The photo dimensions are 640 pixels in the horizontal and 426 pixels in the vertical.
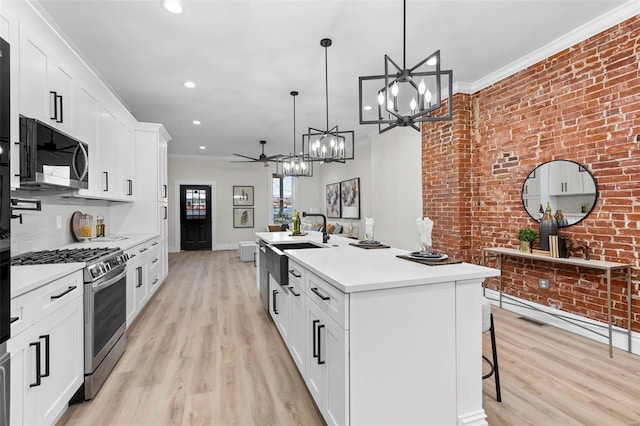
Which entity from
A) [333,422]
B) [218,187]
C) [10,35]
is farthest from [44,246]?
[218,187]

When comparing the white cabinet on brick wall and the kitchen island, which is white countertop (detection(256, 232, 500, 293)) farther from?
the white cabinet on brick wall

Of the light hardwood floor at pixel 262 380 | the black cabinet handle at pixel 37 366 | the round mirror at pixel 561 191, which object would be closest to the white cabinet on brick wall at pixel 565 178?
the round mirror at pixel 561 191

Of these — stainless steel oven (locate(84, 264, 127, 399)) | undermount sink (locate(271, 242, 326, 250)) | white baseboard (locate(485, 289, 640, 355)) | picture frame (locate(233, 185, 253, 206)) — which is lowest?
white baseboard (locate(485, 289, 640, 355))

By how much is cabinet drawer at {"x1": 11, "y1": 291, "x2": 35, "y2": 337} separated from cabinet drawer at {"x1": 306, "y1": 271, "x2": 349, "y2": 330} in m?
1.36

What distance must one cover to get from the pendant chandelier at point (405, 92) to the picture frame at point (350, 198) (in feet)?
7.90

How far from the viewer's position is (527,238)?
3.29 meters

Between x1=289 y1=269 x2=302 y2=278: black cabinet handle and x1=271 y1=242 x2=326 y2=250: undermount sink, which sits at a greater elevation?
x1=271 y1=242 x2=326 y2=250: undermount sink

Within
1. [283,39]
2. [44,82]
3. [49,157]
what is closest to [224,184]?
[283,39]

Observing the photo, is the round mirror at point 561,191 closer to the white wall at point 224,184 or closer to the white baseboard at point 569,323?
the white baseboard at point 569,323

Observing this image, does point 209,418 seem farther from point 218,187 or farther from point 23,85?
point 218,187

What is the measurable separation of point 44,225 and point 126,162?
1539 mm

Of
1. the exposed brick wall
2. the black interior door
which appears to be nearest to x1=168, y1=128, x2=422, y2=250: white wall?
the black interior door

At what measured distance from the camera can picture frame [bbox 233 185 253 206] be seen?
376 inches

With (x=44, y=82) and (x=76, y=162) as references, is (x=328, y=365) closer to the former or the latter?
(x=76, y=162)
